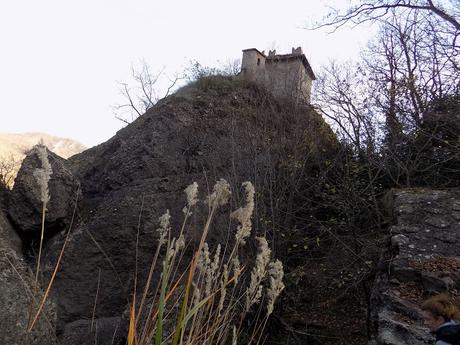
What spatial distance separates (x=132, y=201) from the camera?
902 centimetres

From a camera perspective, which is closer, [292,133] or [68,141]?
[292,133]

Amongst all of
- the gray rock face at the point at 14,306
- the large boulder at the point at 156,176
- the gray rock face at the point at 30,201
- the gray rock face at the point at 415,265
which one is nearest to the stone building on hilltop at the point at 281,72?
the large boulder at the point at 156,176

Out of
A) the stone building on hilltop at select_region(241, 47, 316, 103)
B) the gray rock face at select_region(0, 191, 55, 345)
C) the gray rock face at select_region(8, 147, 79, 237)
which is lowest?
the gray rock face at select_region(0, 191, 55, 345)

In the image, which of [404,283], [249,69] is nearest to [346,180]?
[404,283]

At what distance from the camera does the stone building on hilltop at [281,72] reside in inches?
406

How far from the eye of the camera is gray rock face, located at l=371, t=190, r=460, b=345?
13.6 ft

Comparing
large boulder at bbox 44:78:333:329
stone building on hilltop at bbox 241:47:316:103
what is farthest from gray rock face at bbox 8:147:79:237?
stone building on hilltop at bbox 241:47:316:103

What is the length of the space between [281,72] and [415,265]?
913cm

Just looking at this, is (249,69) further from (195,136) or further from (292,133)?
(292,133)

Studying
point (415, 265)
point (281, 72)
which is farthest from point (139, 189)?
point (415, 265)

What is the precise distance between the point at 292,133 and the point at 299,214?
1.48m

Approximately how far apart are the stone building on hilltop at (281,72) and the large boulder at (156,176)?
630mm

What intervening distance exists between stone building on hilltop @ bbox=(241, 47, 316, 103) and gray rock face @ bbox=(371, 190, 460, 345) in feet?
12.8

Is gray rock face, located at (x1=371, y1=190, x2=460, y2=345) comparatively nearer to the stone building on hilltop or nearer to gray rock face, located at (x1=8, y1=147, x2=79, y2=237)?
the stone building on hilltop
